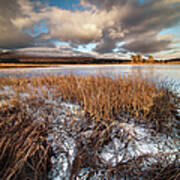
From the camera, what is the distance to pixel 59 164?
5.94 ft

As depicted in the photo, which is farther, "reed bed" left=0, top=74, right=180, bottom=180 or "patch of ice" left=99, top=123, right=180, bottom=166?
"patch of ice" left=99, top=123, right=180, bottom=166

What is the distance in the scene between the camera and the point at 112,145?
2.14 meters

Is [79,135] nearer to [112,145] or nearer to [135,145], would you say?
[112,145]

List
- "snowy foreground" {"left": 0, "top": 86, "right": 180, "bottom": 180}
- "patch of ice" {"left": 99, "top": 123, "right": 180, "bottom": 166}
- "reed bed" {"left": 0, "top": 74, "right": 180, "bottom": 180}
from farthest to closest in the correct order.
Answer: "patch of ice" {"left": 99, "top": 123, "right": 180, "bottom": 166}
"snowy foreground" {"left": 0, "top": 86, "right": 180, "bottom": 180}
"reed bed" {"left": 0, "top": 74, "right": 180, "bottom": 180}

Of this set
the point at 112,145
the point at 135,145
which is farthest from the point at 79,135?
the point at 135,145

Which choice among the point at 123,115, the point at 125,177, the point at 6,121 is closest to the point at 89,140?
the point at 125,177

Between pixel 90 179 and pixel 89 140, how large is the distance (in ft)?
2.23

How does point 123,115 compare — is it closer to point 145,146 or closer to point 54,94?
point 145,146

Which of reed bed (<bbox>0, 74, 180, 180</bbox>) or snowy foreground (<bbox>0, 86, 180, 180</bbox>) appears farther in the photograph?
snowy foreground (<bbox>0, 86, 180, 180</bbox>)

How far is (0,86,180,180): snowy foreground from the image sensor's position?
1.70 meters

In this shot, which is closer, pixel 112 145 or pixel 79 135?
pixel 112 145

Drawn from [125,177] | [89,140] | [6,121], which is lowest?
[125,177]

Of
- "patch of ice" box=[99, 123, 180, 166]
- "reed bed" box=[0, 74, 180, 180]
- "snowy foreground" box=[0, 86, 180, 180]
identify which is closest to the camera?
"reed bed" box=[0, 74, 180, 180]

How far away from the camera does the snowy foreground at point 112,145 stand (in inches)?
67.0
